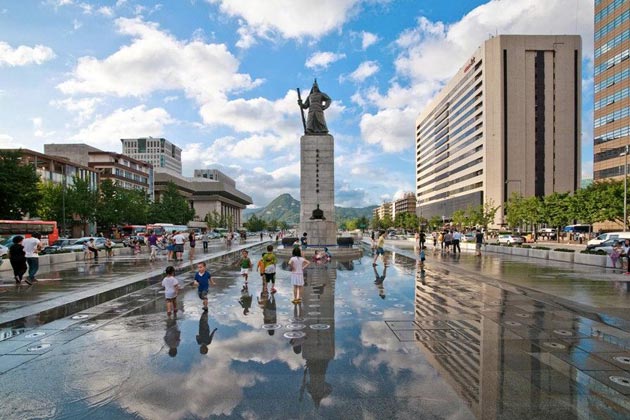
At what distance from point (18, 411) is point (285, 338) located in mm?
4259

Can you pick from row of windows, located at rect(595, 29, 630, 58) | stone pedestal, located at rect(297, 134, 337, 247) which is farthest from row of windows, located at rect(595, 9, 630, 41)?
stone pedestal, located at rect(297, 134, 337, 247)

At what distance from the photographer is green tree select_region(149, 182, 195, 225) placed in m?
80.1

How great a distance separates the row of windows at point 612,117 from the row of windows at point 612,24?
48.0 ft

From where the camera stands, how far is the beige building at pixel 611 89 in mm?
63062

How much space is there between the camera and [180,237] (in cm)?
2461

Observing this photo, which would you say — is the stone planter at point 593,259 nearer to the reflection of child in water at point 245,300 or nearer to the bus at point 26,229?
the reflection of child in water at point 245,300

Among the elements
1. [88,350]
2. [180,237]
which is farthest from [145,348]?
[180,237]

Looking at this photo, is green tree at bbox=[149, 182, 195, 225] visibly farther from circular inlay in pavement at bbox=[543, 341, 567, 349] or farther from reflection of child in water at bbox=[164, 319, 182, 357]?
circular inlay in pavement at bbox=[543, 341, 567, 349]

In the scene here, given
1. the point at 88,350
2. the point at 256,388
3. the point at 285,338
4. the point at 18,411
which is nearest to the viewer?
the point at 18,411

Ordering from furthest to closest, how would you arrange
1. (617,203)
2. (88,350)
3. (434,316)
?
1. (617,203)
2. (434,316)
3. (88,350)

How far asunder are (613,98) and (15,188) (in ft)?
292

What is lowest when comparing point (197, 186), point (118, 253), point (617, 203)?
point (118, 253)

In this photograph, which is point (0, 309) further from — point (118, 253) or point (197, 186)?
point (197, 186)

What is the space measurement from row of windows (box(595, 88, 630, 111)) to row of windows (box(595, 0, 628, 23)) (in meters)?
14.4
